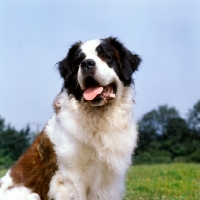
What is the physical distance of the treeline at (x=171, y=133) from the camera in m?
37.9

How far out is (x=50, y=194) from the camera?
5.21 m

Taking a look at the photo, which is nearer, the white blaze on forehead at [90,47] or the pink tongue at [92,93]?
the pink tongue at [92,93]

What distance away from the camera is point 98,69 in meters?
5.02

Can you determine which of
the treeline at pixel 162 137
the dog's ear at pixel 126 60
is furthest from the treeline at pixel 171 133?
the dog's ear at pixel 126 60

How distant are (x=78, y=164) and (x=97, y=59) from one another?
1.16 meters

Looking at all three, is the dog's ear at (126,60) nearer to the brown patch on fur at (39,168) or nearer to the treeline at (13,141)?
the brown patch on fur at (39,168)

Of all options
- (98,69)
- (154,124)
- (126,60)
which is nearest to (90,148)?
(98,69)

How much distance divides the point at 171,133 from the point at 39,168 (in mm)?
36816

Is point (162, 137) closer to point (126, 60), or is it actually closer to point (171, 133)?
point (171, 133)

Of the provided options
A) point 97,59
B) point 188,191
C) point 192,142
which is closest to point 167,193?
point 188,191

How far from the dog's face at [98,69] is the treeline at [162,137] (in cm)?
2826

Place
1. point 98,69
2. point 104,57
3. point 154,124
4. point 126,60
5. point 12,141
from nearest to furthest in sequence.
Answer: point 98,69 → point 104,57 → point 126,60 → point 12,141 → point 154,124

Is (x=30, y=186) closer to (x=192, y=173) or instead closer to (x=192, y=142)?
(x=192, y=173)

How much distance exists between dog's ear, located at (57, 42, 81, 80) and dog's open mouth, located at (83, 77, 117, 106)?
1.27 feet
